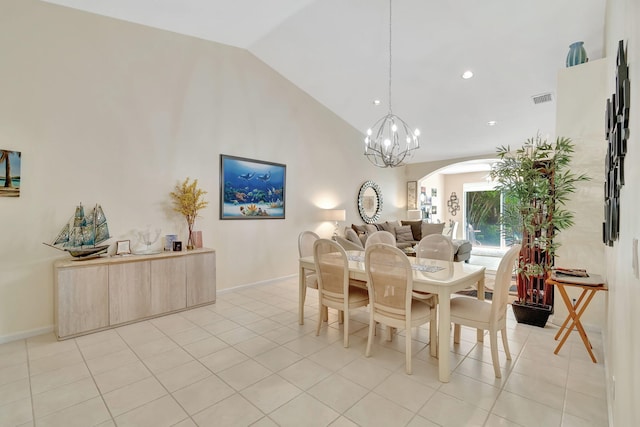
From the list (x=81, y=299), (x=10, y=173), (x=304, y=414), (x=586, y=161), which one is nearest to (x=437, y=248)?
(x=586, y=161)

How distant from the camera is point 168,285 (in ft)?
12.5

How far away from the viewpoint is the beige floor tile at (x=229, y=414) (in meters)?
1.91

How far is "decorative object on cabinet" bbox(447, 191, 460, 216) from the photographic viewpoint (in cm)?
1138

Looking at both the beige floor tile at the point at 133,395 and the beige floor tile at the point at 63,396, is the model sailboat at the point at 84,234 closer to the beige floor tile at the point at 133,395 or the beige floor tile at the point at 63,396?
the beige floor tile at the point at 63,396

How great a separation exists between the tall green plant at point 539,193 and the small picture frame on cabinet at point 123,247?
177 inches

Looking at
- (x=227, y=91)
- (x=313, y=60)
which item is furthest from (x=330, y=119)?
(x=227, y=91)

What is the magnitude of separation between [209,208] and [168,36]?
7.94 feet

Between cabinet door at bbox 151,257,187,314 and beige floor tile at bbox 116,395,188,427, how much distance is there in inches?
72.3

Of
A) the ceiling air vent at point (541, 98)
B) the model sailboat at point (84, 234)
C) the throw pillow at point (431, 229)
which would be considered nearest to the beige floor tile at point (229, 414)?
the model sailboat at point (84, 234)

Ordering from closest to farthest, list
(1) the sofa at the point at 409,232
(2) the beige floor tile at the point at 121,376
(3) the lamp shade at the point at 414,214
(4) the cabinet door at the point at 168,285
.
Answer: (2) the beige floor tile at the point at 121,376
(4) the cabinet door at the point at 168,285
(1) the sofa at the point at 409,232
(3) the lamp shade at the point at 414,214

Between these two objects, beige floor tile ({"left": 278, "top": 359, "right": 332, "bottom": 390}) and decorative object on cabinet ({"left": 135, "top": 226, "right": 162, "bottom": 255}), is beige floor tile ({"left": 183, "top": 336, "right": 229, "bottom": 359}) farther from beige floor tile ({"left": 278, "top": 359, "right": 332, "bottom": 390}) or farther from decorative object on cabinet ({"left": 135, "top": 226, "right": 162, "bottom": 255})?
decorative object on cabinet ({"left": 135, "top": 226, "right": 162, "bottom": 255})

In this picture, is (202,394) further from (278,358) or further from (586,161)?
(586,161)

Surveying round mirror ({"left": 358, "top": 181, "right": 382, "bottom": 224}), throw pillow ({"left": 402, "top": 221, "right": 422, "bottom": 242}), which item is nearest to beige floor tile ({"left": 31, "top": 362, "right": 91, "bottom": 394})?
round mirror ({"left": 358, "top": 181, "right": 382, "bottom": 224})

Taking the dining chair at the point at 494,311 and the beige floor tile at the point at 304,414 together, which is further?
the dining chair at the point at 494,311
